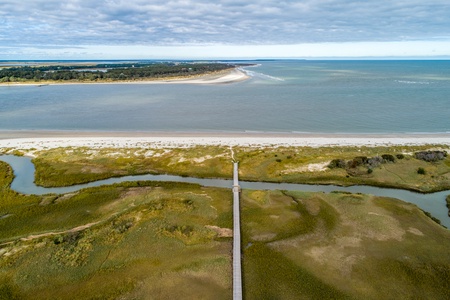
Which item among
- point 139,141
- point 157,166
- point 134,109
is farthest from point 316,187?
point 134,109

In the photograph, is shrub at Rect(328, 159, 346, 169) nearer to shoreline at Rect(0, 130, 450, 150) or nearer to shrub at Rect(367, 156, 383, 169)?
shrub at Rect(367, 156, 383, 169)

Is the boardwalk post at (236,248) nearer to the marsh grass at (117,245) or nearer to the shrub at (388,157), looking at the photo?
the marsh grass at (117,245)

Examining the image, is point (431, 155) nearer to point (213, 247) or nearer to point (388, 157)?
point (388, 157)

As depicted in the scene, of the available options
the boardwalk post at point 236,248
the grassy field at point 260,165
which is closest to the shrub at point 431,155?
the grassy field at point 260,165

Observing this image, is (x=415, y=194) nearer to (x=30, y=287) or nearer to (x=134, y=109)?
(x=30, y=287)

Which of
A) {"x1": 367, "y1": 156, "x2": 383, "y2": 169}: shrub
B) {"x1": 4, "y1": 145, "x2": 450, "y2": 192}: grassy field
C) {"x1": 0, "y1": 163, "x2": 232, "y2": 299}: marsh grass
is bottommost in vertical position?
{"x1": 0, "y1": 163, "x2": 232, "y2": 299}: marsh grass

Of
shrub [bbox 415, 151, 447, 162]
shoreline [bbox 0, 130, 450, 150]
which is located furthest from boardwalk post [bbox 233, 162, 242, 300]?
shrub [bbox 415, 151, 447, 162]

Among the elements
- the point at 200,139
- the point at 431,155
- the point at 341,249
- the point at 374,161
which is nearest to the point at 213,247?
the point at 341,249
